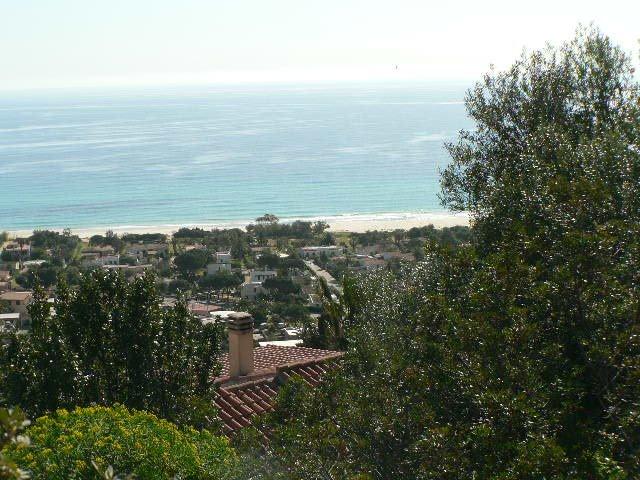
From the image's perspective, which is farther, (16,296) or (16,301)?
(16,296)

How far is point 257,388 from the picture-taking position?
10484mm

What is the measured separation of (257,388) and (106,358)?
2.67 m

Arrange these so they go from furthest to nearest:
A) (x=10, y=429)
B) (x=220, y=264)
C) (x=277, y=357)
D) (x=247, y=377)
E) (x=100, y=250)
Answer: (x=100, y=250) → (x=220, y=264) → (x=277, y=357) → (x=247, y=377) → (x=10, y=429)

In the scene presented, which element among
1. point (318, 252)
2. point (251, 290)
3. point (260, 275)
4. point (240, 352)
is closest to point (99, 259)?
point (260, 275)

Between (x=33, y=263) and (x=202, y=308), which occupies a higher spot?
(x=33, y=263)

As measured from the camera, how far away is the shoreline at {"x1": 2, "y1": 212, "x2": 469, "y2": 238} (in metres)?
62.2

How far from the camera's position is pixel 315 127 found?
145 meters

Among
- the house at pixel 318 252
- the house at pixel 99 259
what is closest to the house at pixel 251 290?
the house at pixel 318 252

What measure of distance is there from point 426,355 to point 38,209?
7220 cm

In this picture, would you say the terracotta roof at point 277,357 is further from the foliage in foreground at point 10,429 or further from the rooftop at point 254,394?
the foliage in foreground at point 10,429

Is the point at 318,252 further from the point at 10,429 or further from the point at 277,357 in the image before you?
the point at 10,429

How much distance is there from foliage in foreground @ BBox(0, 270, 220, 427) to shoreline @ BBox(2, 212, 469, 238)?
52.6 metres

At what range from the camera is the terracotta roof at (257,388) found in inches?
376

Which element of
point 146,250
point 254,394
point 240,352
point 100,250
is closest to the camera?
point 254,394
